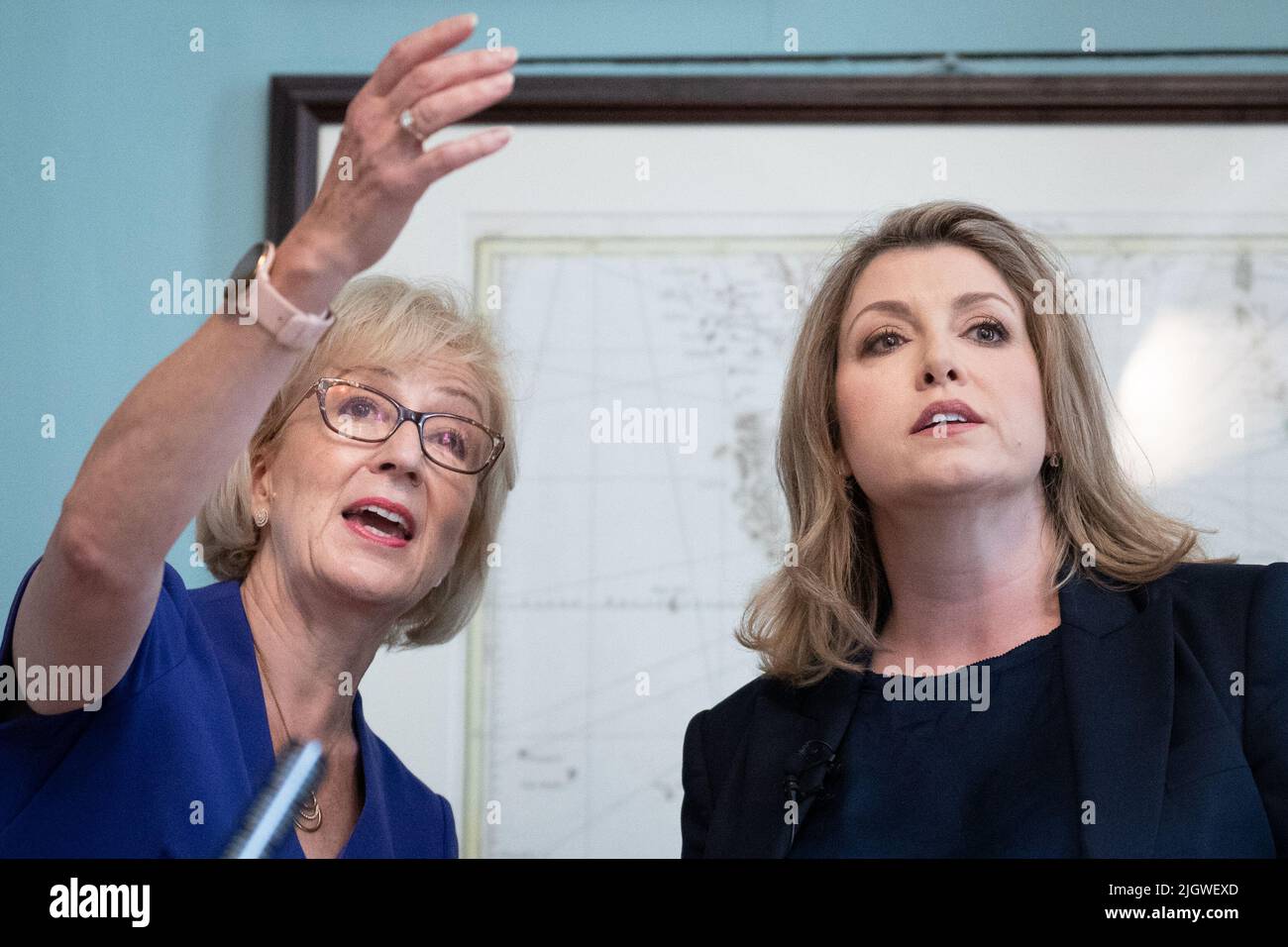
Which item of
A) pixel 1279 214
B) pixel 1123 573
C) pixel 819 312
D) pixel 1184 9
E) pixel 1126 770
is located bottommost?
pixel 1126 770

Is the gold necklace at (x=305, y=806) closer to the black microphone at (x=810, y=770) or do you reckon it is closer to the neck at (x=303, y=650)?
the neck at (x=303, y=650)

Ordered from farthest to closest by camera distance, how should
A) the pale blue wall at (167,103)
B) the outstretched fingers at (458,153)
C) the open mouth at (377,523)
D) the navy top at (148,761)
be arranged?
the pale blue wall at (167,103)
the open mouth at (377,523)
the navy top at (148,761)
the outstretched fingers at (458,153)

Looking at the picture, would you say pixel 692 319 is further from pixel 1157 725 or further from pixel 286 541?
pixel 1157 725

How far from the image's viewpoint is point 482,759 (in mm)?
1340

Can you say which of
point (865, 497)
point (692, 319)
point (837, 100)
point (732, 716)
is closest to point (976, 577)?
point (865, 497)

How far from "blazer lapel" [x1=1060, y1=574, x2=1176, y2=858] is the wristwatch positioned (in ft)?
2.15

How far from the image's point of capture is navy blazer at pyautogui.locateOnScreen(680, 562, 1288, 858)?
0.93 m

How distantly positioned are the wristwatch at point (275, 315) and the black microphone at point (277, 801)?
410mm

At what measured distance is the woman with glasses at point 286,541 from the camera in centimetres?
77

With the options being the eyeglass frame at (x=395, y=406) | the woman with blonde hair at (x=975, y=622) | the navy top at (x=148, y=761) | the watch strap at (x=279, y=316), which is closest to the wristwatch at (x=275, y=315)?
the watch strap at (x=279, y=316)

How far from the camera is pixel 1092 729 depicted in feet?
3.21

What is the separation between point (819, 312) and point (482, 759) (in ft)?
1.95
